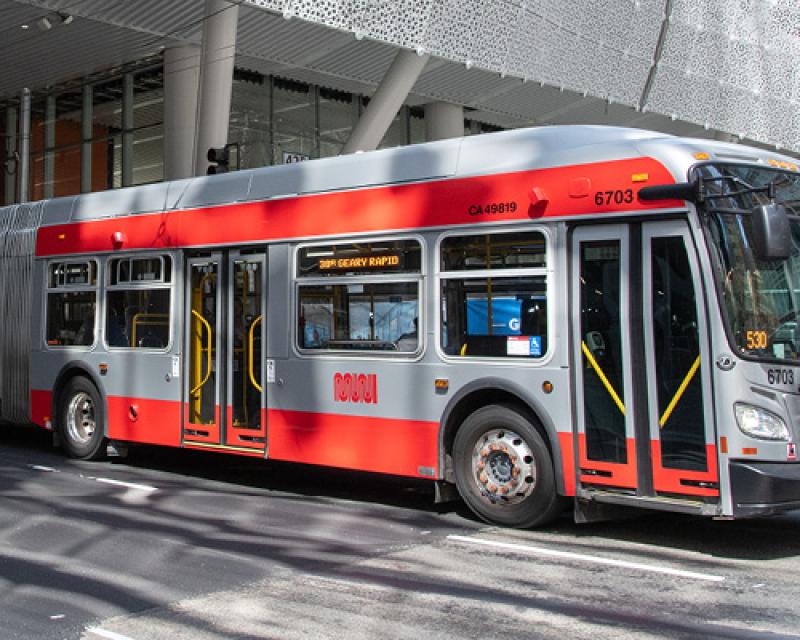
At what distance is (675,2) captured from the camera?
89.6 ft

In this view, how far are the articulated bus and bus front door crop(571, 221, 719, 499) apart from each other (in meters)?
0.02

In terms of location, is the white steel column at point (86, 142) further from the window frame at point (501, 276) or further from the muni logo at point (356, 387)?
the window frame at point (501, 276)

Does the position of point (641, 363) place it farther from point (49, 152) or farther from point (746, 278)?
point (49, 152)

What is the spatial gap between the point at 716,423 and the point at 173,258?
21.7 ft

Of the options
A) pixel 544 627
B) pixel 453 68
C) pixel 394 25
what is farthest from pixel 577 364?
pixel 453 68

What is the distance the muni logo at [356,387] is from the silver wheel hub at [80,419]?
14.7 ft

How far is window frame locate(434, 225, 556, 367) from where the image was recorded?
8.34m

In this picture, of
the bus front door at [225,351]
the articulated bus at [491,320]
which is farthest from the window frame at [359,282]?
the bus front door at [225,351]

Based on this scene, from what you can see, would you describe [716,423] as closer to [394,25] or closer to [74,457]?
[74,457]

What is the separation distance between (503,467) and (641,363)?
1.53 m

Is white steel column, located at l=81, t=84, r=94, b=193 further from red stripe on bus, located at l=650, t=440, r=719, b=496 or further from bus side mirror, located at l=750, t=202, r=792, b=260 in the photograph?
bus side mirror, located at l=750, t=202, r=792, b=260

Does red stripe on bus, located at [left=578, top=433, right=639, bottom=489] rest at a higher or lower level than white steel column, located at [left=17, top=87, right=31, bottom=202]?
lower

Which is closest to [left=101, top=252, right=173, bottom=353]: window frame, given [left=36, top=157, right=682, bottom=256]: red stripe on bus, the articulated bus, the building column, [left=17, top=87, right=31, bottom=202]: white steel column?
the articulated bus

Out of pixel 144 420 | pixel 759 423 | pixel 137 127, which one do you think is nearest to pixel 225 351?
pixel 144 420
